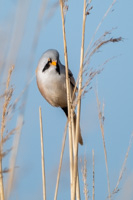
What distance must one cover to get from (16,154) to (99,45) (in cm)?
53

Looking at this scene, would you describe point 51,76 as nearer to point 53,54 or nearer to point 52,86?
point 52,86

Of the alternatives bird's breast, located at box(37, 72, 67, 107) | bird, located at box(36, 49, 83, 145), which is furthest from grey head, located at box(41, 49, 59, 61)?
bird's breast, located at box(37, 72, 67, 107)

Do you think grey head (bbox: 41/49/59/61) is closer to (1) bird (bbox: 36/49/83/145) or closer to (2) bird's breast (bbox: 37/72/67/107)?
(1) bird (bbox: 36/49/83/145)

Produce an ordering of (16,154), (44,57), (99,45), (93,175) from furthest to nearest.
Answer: (44,57), (93,175), (16,154), (99,45)

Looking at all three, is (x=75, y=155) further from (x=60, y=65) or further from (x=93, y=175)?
(x=60, y=65)

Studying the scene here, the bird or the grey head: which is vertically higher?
the grey head

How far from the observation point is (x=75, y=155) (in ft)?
4.65

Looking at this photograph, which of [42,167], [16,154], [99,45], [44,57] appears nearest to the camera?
[99,45]

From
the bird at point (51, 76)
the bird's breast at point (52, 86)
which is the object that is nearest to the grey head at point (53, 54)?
the bird at point (51, 76)

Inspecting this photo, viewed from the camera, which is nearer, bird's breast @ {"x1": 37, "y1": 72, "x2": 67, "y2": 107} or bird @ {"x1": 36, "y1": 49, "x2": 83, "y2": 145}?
bird @ {"x1": 36, "y1": 49, "x2": 83, "y2": 145}

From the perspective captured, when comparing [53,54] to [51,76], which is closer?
[53,54]

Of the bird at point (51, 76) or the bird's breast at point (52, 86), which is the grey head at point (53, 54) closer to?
the bird at point (51, 76)

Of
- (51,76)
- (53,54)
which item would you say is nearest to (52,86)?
(51,76)

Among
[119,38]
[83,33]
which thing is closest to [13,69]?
[83,33]
